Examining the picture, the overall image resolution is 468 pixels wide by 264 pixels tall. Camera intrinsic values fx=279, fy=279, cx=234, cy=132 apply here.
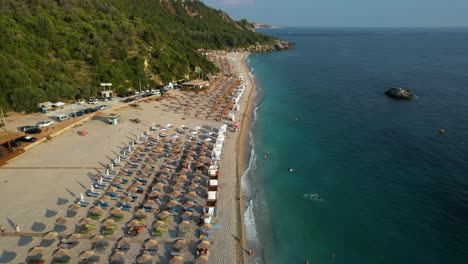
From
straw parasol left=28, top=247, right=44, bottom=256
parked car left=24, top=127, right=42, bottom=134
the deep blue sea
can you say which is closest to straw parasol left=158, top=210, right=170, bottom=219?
the deep blue sea

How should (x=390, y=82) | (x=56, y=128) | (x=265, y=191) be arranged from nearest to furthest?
(x=265, y=191), (x=56, y=128), (x=390, y=82)

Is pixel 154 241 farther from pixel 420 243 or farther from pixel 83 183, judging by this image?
pixel 420 243

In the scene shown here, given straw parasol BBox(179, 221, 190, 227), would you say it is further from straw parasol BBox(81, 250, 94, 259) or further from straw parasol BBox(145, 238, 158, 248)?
straw parasol BBox(81, 250, 94, 259)

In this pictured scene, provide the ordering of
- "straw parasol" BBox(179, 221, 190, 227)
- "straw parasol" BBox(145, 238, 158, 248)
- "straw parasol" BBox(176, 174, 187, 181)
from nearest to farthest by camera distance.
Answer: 1. "straw parasol" BBox(145, 238, 158, 248)
2. "straw parasol" BBox(179, 221, 190, 227)
3. "straw parasol" BBox(176, 174, 187, 181)

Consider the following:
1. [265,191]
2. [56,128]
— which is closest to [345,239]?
[265,191]

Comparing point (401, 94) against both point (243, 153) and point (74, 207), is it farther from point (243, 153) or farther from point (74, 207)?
point (74, 207)

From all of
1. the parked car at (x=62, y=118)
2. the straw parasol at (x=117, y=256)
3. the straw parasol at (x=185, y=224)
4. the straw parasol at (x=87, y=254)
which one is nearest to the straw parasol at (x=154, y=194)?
the straw parasol at (x=185, y=224)

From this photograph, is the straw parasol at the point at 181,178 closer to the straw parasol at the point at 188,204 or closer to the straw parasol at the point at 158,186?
the straw parasol at the point at 158,186
